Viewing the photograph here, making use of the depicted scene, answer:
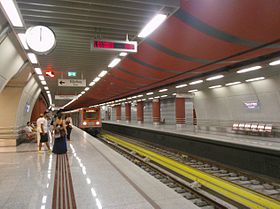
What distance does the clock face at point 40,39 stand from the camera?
556cm

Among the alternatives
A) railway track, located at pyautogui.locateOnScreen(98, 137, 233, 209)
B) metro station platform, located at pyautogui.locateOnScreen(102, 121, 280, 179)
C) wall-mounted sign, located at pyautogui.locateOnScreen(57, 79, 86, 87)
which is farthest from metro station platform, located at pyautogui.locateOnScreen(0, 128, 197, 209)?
wall-mounted sign, located at pyautogui.locateOnScreen(57, 79, 86, 87)

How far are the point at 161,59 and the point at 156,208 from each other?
5.56 m

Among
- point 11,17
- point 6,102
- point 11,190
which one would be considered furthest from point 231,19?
point 6,102

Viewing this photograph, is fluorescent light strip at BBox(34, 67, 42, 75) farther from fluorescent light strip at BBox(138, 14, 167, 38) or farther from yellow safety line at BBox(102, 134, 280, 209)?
yellow safety line at BBox(102, 134, 280, 209)

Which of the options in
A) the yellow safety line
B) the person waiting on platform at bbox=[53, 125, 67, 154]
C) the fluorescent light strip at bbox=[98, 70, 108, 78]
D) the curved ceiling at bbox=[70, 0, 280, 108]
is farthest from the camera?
the fluorescent light strip at bbox=[98, 70, 108, 78]

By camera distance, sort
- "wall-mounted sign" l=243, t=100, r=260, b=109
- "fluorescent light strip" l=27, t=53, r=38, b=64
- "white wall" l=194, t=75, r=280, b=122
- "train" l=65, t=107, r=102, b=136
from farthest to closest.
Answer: "train" l=65, t=107, r=102, b=136 < "wall-mounted sign" l=243, t=100, r=260, b=109 < "white wall" l=194, t=75, r=280, b=122 < "fluorescent light strip" l=27, t=53, r=38, b=64

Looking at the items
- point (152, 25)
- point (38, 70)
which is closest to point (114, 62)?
point (38, 70)

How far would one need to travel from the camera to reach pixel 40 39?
18.6 feet

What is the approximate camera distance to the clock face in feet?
18.2

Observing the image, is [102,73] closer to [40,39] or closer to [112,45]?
[112,45]

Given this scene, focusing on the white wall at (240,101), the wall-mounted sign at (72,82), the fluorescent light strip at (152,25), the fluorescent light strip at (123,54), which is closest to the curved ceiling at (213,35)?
the fluorescent light strip at (152,25)

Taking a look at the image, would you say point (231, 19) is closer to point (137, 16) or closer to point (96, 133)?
point (137, 16)

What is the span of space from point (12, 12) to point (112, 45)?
2143mm

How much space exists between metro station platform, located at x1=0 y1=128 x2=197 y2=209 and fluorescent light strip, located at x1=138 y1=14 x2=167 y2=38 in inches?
136
